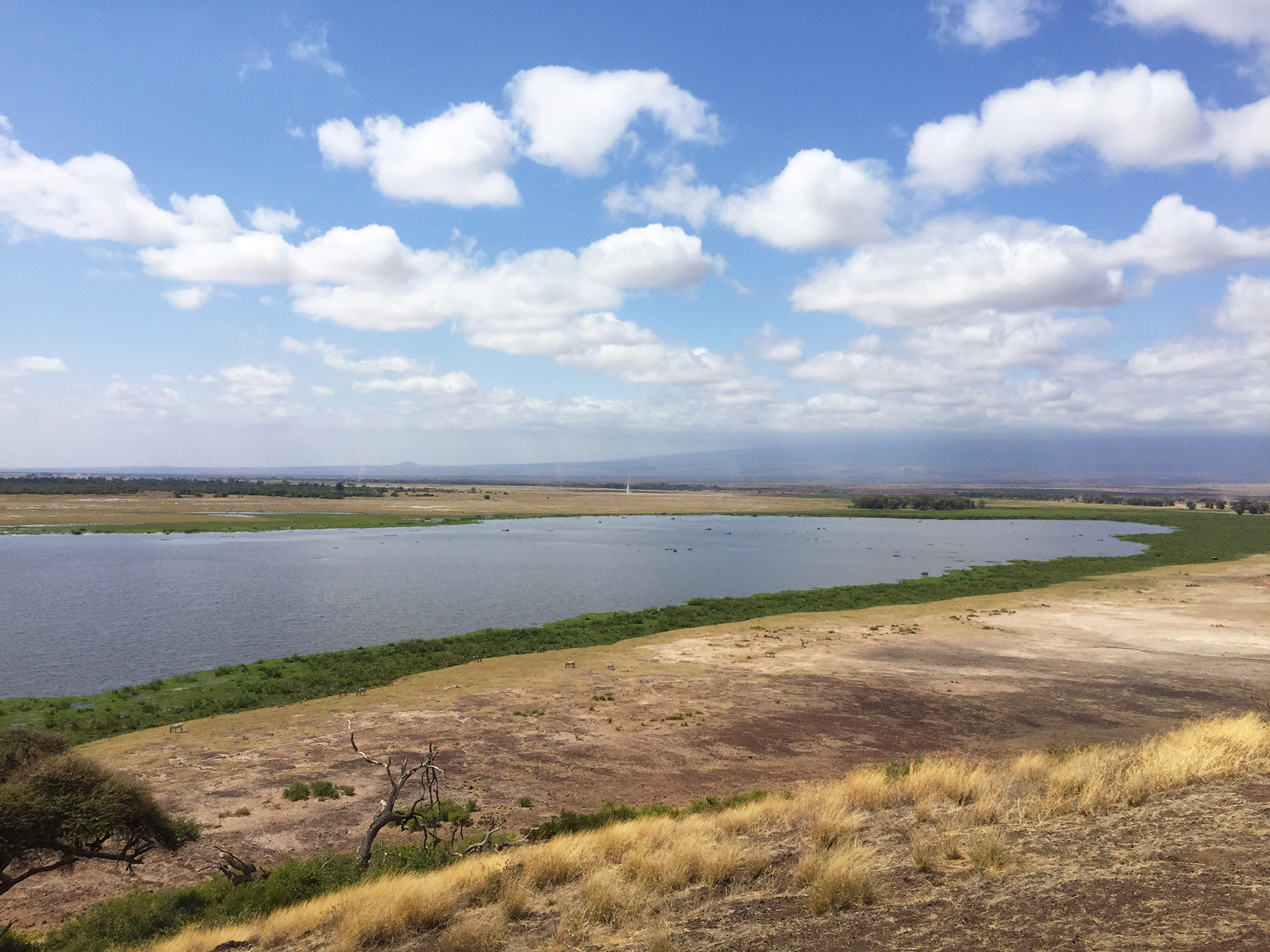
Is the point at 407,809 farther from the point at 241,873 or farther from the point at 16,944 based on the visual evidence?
the point at 16,944

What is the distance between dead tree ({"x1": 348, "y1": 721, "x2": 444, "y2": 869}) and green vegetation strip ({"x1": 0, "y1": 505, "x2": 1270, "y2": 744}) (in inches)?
415

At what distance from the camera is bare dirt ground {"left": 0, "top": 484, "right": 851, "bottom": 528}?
97812 mm

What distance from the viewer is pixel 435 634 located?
36.7 meters

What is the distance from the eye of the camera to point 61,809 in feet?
33.3

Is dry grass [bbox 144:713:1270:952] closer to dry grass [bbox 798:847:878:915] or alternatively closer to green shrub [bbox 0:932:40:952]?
dry grass [bbox 798:847:878:915]

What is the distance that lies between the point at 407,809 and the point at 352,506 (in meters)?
128

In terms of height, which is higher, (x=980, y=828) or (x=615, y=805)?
(x=980, y=828)

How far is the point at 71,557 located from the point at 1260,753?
75160mm

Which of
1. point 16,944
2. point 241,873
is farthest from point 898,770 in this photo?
point 16,944

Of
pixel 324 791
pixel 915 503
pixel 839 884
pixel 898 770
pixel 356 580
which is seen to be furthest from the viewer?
pixel 915 503

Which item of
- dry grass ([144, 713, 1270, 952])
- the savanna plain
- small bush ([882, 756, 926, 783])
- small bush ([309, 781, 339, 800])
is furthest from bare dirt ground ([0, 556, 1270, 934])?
small bush ([882, 756, 926, 783])

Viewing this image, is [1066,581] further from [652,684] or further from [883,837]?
[883,837]

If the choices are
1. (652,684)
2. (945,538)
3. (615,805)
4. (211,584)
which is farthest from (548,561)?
(945,538)

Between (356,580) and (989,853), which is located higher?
(989,853)
